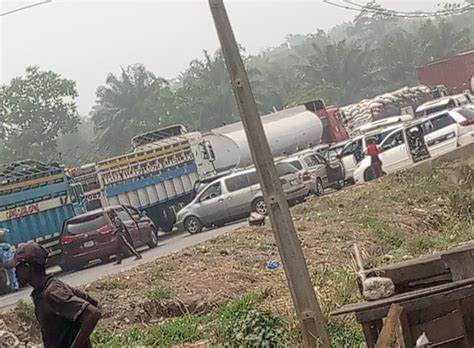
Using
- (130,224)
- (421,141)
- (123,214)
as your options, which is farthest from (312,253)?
(421,141)

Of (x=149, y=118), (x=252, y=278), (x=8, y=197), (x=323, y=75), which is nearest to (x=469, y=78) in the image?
(x=323, y=75)

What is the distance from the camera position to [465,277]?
15.5ft

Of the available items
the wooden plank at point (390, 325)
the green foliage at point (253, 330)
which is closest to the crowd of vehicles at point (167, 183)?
the green foliage at point (253, 330)

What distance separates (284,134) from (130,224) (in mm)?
14686

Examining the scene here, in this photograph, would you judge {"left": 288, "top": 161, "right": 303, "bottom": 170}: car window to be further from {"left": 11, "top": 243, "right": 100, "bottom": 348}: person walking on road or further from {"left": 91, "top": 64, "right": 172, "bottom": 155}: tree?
{"left": 91, "top": 64, "right": 172, "bottom": 155}: tree

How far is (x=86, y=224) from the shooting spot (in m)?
22.9

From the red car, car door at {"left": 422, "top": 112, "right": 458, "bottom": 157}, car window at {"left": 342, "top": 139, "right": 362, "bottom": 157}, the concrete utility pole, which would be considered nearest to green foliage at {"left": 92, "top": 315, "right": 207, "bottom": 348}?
the concrete utility pole

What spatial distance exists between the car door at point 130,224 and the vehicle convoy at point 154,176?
4064mm

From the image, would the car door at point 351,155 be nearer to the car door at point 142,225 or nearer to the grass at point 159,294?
the car door at point 142,225

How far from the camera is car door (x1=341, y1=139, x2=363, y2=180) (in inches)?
1145

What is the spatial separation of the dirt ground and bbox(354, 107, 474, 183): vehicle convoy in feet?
14.7

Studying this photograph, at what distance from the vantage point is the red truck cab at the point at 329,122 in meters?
40.5

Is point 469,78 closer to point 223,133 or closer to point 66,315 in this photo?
point 223,133

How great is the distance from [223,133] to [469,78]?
2290cm
